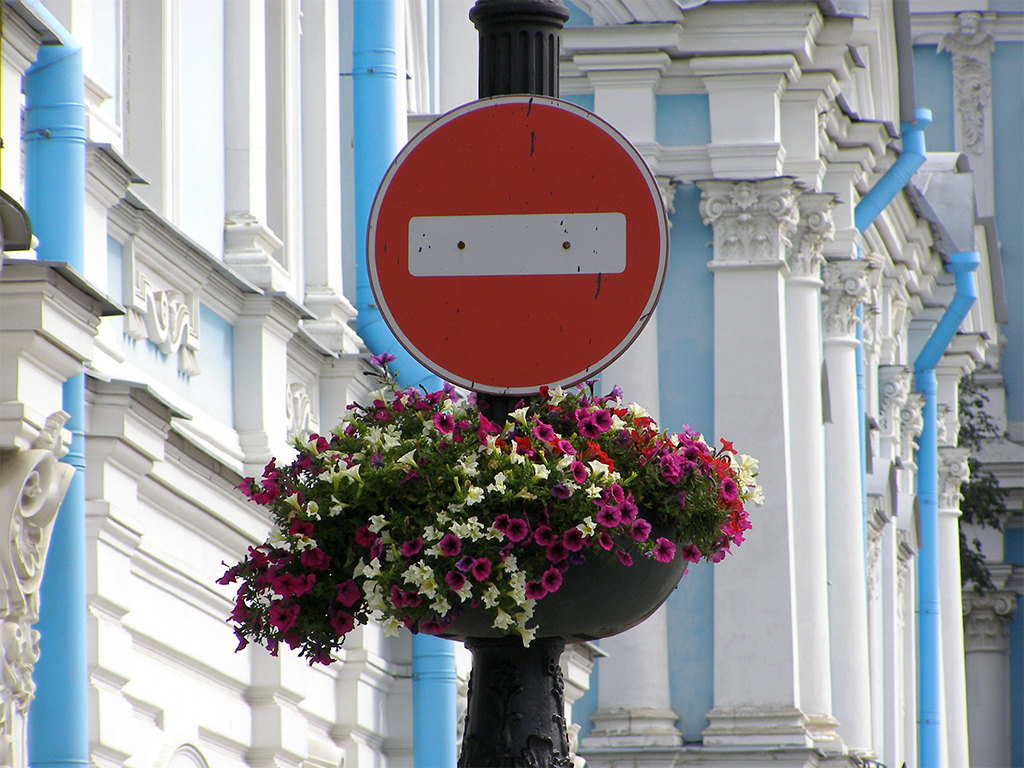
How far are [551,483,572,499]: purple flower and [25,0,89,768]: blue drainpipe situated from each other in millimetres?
1667

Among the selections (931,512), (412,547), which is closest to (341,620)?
(412,547)

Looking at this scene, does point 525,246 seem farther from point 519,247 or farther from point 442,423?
A: point 442,423

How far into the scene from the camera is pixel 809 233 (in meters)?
16.0

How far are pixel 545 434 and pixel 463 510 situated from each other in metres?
0.23

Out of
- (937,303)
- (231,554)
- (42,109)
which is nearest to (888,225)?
(937,303)

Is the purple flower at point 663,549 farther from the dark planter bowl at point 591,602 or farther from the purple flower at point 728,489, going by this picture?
the purple flower at point 728,489

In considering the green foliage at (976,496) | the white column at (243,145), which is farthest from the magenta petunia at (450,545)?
the green foliage at (976,496)

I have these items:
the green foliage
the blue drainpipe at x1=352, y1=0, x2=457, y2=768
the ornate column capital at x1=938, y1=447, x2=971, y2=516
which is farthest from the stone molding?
the green foliage

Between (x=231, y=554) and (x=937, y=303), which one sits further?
(x=937, y=303)

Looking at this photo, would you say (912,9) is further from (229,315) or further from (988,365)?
(229,315)

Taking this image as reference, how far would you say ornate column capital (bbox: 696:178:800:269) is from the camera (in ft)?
49.6

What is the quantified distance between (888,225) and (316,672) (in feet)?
39.6

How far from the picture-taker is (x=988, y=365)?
33188mm

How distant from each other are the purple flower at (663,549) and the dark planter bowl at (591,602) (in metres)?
0.02
